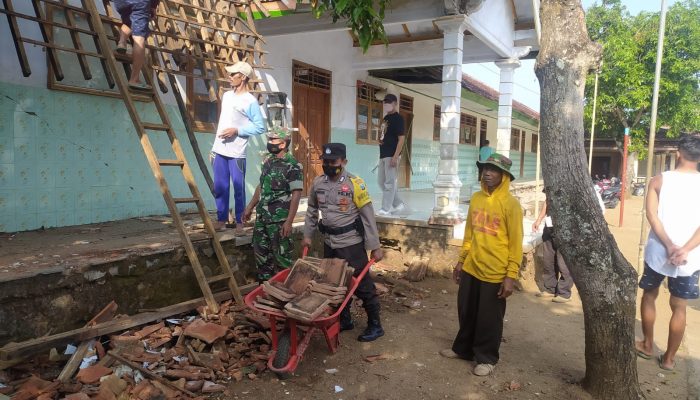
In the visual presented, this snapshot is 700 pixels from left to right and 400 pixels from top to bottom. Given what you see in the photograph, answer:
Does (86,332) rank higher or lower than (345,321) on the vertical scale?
higher

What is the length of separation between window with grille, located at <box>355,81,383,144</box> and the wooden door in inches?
49.8

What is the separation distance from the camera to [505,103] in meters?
9.80

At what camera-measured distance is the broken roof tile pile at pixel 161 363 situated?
10.6ft

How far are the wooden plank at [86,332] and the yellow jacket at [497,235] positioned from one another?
8.25 ft

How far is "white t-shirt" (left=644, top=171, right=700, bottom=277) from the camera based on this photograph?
4074mm

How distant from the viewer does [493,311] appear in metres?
3.90

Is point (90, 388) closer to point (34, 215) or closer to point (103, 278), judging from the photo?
point (103, 278)

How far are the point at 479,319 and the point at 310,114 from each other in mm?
6703

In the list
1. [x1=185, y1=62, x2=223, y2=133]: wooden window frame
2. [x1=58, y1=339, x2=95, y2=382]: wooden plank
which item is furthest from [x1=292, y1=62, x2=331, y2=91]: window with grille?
[x1=58, y1=339, x2=95, y2=382]: wooden plank

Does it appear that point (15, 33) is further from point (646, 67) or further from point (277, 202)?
point (646, 67)

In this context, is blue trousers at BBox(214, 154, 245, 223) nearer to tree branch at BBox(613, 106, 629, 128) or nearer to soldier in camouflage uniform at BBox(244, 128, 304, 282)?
soldier in camouflage uniform at BBox(244, 128, 304, 282)

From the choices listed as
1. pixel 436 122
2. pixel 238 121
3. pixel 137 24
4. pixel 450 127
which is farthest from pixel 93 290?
pixel 436 122

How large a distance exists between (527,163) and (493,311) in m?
26.2

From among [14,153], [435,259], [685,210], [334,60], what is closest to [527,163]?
[334,60]
